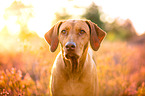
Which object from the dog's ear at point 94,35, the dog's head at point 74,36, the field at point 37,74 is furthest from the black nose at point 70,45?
the field at point 37,74

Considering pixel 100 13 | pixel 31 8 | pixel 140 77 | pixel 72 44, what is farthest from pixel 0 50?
pixel 100 13

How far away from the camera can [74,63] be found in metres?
3.24

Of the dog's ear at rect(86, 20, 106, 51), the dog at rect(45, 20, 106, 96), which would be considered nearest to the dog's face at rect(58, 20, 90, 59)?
the dog at rect(45, 20, 106, 96)

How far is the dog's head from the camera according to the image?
2.77 metres

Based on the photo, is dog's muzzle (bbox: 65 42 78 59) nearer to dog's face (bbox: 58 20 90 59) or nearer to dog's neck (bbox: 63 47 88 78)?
dog's face (bbox: 58 20 90 59)

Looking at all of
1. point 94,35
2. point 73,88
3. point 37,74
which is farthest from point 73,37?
point 37,74

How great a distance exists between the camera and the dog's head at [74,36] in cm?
277

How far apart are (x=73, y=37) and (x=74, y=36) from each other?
46 millimetres

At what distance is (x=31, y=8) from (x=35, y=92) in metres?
3.11

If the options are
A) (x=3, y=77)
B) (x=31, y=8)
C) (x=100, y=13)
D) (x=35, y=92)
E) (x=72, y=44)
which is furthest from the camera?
(x=100, y=13)

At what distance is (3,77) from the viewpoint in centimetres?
352

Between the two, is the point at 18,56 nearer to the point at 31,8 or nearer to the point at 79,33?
the point at 31,8

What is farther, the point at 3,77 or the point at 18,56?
the point at 18,56

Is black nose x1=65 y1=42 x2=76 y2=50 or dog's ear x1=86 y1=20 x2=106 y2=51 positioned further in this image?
dog's ear x1=86 y1=20 x2=106 y2=51
